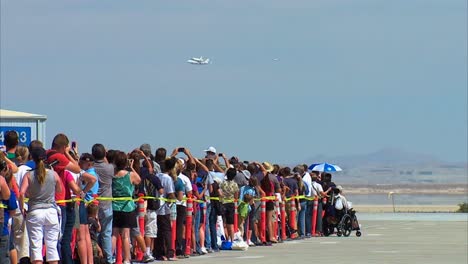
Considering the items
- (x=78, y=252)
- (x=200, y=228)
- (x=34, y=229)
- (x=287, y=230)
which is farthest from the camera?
(x=287, y=230)

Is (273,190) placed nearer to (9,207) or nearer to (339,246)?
(339,246)

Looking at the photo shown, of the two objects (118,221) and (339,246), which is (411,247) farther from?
(118,221)

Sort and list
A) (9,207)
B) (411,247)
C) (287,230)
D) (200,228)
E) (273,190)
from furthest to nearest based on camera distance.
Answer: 1. (287,230)
2. (273,190)
3. (411,247)
4. (200,228)
5. (9,207)

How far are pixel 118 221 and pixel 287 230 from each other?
42.2 feet

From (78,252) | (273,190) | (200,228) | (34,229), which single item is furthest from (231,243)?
(34,229)

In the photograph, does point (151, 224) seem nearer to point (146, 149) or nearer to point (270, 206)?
point (146, 149)

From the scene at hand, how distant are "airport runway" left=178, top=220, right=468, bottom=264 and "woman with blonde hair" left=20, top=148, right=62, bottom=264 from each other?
6.27 m

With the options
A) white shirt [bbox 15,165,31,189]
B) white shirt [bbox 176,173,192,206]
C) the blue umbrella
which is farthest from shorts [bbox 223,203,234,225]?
the blue umbrella

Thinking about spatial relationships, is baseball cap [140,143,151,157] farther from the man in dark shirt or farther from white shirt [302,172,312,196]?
white shirt [302,172,312,196]

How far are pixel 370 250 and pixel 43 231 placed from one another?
1154 cm

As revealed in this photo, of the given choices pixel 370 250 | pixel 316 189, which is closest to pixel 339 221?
pixel 316 189

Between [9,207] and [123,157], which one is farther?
[123,157]

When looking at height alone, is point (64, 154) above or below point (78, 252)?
above

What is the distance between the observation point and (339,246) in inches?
1268
